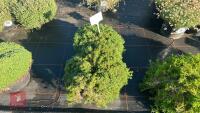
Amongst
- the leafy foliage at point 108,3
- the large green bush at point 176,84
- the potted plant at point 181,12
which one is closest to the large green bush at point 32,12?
the leafy foliage at point 108,3

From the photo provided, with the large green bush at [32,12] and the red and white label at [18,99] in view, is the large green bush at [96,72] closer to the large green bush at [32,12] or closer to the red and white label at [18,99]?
the red and white label at [18,99]

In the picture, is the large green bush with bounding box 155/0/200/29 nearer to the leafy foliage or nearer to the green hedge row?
the leafy foliage

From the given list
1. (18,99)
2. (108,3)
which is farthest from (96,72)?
(108,3)

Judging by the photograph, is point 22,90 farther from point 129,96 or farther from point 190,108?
point 190,108

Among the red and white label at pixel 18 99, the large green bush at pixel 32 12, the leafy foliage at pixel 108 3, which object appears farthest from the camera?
the leafy foliage at pixel 108 3

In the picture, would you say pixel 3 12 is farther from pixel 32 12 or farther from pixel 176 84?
pixel 176 84

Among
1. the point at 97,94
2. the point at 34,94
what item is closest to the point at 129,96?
the point at 97,94
